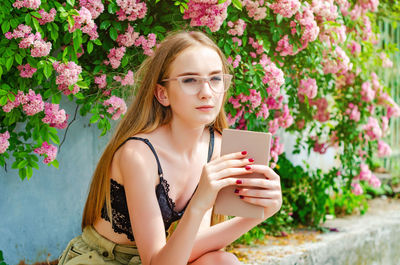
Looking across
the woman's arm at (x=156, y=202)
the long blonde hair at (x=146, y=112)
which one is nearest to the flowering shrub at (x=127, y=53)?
the long blonde hair at (x=146, y=112)

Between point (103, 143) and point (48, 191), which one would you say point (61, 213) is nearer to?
point (48, 191)

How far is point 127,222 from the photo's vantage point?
2.11 metres

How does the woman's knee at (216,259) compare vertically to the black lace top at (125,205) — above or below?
below

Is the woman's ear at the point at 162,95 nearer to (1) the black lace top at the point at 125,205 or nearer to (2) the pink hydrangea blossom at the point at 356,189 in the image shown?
(1) the black lace top at the point at 125,205

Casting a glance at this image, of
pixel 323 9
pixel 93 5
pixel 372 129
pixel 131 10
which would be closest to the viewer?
pixel 93 5

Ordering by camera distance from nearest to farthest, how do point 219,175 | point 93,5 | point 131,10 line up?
Result: point 219,175 < point 93,5 < point 131,10

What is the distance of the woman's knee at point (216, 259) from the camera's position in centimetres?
207

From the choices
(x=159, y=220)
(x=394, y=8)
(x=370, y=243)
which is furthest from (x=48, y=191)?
(x=394, y=8)

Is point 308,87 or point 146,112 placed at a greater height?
point 308,87

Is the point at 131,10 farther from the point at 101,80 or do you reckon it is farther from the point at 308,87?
the point at 308,87

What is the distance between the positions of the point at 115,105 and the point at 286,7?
1.11m

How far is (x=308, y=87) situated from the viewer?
3402 mm

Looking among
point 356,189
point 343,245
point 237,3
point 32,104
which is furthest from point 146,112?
point 356,189

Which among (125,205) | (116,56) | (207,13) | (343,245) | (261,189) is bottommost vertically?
(343,245)
